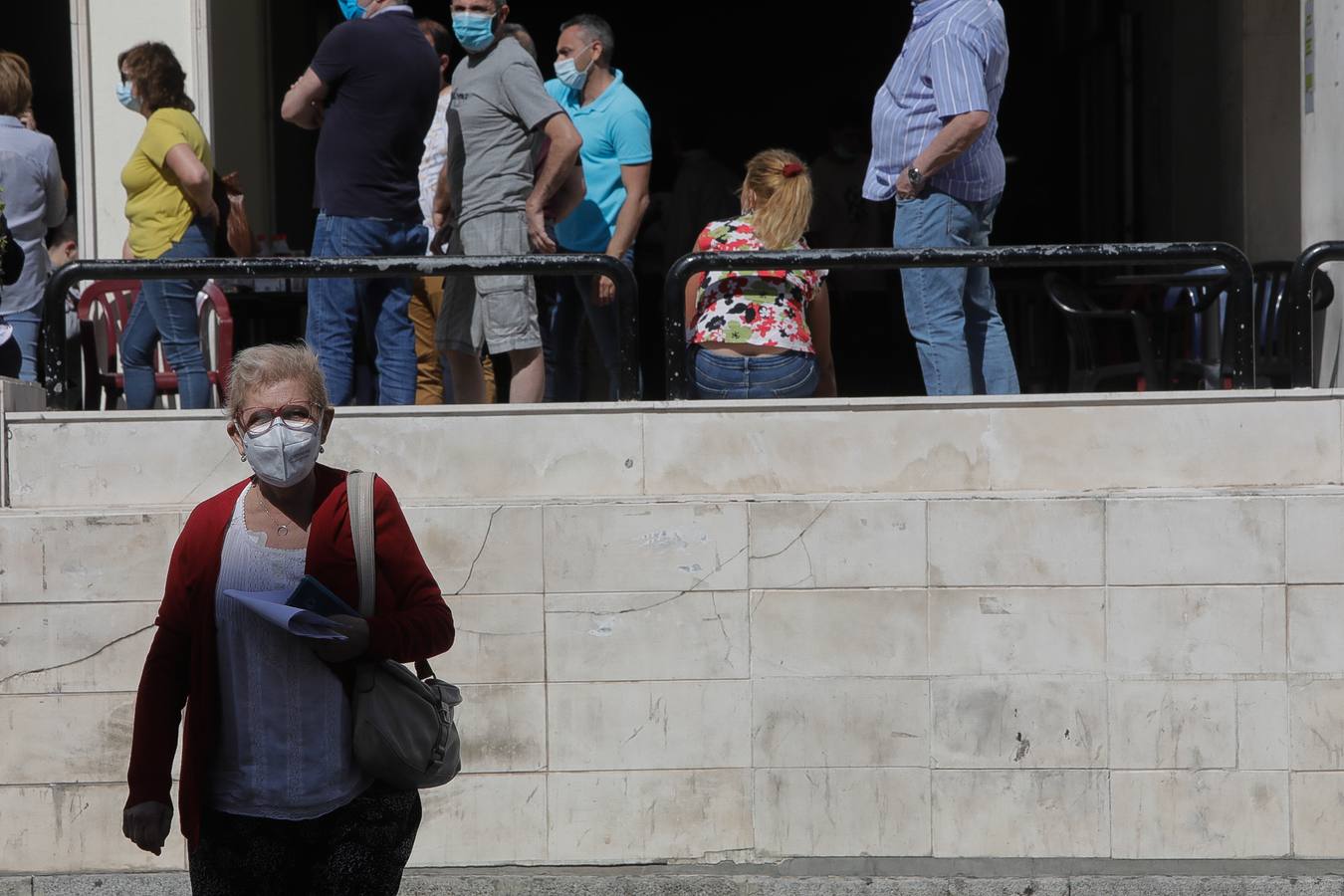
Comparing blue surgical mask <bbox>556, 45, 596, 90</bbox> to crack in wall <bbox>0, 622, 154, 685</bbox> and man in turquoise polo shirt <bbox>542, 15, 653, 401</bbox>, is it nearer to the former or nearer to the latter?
man in turquoise polo shirt <bbox>542, 15, 653, 401</bbox>

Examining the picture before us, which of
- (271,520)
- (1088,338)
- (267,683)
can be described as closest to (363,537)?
(271,520)

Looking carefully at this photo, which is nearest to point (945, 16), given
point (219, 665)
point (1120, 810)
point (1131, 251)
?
point (1131, 251)

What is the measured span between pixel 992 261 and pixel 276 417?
2.96m

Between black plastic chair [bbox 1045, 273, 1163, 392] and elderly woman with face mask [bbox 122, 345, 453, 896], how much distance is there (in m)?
4.42

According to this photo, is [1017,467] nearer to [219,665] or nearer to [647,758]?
[647,758]

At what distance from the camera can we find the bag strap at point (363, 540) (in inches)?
140

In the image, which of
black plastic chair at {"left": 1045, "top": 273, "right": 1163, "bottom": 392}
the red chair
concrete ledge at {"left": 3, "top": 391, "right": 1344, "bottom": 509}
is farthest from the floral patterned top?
the red chair

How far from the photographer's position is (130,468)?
5.80 meters

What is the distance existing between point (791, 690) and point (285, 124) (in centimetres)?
657

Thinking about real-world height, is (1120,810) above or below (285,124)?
below

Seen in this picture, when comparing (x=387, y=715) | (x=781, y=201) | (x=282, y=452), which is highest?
(x=781, y=201)

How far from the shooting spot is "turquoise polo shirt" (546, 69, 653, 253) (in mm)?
7660

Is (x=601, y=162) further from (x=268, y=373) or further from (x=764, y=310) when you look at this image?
(x=268, y=373)

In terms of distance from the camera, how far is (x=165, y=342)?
6910 millimetres
